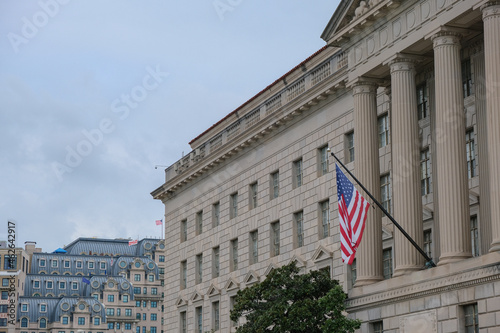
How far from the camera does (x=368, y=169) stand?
44781 mm

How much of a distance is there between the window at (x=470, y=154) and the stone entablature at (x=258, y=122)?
10.6 metres

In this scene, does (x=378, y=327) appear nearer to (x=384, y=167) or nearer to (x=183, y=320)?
(x=384, y=167)

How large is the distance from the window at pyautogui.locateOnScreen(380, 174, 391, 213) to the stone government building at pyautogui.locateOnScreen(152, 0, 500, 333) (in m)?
0.08

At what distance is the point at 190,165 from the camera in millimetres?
71938

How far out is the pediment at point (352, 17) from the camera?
142 ft

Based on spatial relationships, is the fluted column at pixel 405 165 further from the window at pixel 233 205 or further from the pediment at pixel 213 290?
the pediment at pixel 213 290

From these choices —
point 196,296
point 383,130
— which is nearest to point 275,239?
point 196,296

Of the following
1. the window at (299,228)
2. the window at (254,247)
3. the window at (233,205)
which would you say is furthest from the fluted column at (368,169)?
the window at (233,205)

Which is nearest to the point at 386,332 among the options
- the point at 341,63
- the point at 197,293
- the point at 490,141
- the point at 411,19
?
the point at 490,141

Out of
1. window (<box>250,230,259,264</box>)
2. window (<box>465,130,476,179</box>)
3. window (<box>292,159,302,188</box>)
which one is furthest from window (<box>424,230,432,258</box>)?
window (<box>250,230,259,264</box>)

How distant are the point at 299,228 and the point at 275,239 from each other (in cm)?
290

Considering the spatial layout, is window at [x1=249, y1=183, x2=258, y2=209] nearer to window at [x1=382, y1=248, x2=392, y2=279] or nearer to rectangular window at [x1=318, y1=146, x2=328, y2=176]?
rectangular window at [x1=318, y1=146, x2=328, y2=176]

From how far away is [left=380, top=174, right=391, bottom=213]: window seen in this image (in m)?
48.1

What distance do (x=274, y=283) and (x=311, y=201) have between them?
34.2ft
